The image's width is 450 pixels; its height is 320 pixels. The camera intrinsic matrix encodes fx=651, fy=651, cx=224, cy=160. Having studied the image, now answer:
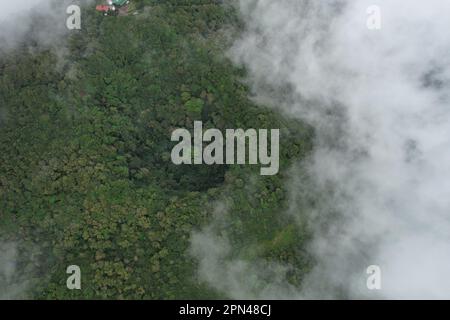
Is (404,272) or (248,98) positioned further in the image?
(248,98)

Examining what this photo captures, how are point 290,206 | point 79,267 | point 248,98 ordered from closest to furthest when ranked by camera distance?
point 79,267 < point 290,206 < point 248,98

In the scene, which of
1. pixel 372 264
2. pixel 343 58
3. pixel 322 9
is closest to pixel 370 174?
pixel 372 264

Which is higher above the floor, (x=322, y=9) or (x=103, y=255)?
(x=322, y=9)

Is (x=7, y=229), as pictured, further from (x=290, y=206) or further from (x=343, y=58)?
(x=343, y=58)

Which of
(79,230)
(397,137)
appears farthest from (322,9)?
(79,230)

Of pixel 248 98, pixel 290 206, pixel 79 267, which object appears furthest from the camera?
pixel 248 98

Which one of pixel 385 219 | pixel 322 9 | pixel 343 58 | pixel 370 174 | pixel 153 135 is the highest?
pixel 322 9
